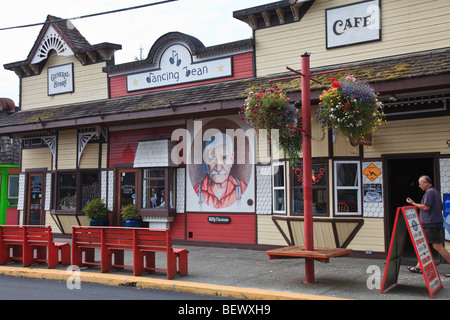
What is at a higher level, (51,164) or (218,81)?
(218,81)

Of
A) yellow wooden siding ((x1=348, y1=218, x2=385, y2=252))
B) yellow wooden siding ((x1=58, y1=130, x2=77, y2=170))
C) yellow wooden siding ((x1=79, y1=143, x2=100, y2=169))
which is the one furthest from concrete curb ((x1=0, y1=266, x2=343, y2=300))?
yellow wooden siding ((x1=58, y1=130, x2=77, y2=170))

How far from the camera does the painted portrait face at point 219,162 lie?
512 inches

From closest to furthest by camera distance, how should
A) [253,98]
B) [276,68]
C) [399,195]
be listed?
1. [253,98]
2. [276,68]
3. [399,195]

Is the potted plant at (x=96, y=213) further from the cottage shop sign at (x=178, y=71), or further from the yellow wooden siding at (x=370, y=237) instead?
the yellow wooden siding at (x=370, y=237)

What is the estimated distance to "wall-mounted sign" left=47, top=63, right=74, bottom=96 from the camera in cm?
1680

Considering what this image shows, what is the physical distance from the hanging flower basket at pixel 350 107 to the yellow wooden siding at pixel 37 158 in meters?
11.6

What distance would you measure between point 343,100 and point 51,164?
11854 mm

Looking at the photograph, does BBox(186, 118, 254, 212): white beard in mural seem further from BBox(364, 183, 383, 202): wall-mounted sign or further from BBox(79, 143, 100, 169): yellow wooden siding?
BBox(79, 143, 100, 169): yellow wooden siding

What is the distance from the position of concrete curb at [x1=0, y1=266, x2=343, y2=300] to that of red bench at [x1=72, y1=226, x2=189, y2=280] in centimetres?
30

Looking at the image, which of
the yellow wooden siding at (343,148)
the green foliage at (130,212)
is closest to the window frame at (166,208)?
the green foliage at (130,212)

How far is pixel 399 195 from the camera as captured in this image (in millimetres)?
13469

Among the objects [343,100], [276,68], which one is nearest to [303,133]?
[343,100]

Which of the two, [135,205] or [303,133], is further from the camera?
[135,205]

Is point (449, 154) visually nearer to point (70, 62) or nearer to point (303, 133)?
point (303, 133)
